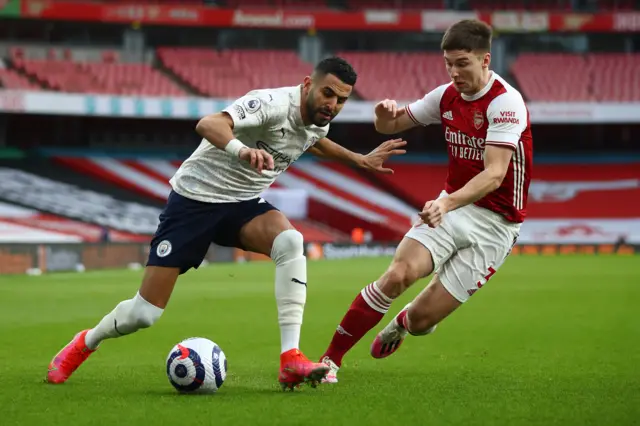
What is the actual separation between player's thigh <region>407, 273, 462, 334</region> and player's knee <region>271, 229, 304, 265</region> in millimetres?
1063

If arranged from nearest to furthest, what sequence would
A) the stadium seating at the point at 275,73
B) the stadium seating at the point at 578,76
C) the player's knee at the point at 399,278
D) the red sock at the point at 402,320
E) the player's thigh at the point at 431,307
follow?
the player's knee at the point at 399,278, the player's thigh at the point at 431,307, the red sock at the point at 402,320, the stadium seating at the point at 275,73, the stadium seating at the point at 578,76

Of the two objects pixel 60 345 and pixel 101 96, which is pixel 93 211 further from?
pixel 60 345

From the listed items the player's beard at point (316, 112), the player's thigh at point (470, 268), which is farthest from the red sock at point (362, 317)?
the player's beard at point (316, 112)

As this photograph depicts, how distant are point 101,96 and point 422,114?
29.3 metres

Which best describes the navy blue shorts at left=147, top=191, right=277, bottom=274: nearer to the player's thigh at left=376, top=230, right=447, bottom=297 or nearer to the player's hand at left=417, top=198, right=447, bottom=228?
the player's thigh at left=376, top=230, right=447, bottom=297

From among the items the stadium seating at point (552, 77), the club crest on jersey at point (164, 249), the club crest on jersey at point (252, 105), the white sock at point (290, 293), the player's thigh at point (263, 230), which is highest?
the club crest on jersey at point (252, 105)

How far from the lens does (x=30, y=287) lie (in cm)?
1777

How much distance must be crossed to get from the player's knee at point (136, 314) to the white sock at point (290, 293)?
79cm

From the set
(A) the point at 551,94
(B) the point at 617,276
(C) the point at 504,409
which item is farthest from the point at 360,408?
(A) the point at 551,94

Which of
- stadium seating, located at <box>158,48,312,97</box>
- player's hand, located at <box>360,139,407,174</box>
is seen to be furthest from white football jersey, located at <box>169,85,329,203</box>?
stadium seating, located at <box>158,48,312,97</box>

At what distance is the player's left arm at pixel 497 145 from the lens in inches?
244

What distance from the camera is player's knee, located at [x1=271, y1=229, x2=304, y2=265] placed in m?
6.43

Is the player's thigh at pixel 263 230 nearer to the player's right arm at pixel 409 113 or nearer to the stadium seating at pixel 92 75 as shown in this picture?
the player's right arm at pixel 409 113

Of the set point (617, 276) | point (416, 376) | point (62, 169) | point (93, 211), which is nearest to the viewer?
point (416, 376)
